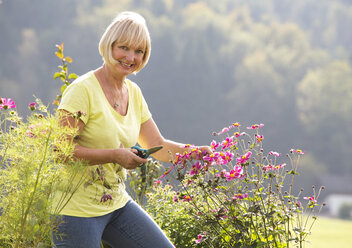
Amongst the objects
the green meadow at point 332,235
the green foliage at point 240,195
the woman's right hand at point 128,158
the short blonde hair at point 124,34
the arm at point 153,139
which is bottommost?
the woman's right hand at point 128,158

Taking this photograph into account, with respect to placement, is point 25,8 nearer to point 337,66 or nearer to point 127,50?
point 337,66

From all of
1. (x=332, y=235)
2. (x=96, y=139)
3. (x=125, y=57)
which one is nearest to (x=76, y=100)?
(x=96, y=139)

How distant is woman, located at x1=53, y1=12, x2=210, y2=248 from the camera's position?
1982 millimetres

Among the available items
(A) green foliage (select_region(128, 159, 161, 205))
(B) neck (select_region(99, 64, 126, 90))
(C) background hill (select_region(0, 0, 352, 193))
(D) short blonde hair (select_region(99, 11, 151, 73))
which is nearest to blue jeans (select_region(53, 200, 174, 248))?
(B) neck (select_region(99, 64, 126, 90))

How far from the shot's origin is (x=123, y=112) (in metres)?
2.30

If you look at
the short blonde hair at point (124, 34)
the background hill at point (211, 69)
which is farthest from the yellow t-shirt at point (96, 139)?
the background hill at point (211, 69)

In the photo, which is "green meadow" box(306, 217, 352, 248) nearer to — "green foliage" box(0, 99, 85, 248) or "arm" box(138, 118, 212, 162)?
"arm" box(138, 118, 212, 162)

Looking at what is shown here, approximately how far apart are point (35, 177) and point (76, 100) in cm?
37

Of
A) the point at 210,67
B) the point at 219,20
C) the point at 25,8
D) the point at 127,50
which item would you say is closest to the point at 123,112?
the point at 127,50

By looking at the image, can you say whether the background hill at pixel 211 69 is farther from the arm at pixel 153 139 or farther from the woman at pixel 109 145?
the woman at pixel 109 145

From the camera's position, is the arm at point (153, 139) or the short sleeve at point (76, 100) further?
the arm at point (153, 139)

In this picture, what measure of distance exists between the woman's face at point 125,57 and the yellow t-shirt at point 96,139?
12 cm

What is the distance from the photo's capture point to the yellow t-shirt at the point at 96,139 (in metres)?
2.04

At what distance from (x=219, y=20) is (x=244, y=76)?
8315 mm
